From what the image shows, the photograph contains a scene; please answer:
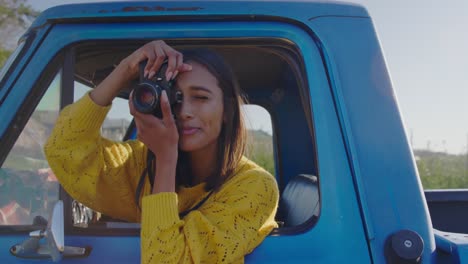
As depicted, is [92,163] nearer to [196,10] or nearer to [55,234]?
[55,234]

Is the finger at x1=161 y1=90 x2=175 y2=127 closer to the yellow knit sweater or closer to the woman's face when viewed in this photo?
the woman's face

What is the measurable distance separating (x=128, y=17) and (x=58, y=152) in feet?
1.48

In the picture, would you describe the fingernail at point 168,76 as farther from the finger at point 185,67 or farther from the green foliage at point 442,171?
the green foliage at point 442,171

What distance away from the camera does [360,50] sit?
1.53 m

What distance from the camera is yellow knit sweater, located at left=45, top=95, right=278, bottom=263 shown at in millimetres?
1333

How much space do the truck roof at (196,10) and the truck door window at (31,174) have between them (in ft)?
0.65

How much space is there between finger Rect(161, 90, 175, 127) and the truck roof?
0.33 metres

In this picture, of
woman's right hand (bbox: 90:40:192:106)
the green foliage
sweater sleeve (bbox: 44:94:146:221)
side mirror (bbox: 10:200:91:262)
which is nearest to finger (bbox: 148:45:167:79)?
woman's right hand (bbox: 90:40:192:106)

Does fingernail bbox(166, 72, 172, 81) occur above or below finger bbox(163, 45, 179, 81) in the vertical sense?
below

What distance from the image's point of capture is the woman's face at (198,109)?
4.99 feet

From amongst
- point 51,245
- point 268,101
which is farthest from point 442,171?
point 51,245

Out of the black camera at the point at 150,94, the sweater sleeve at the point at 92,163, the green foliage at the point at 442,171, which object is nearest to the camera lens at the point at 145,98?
the black camera at the point at 150,94

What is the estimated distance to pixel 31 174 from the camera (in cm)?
158

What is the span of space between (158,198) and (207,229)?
156mm
